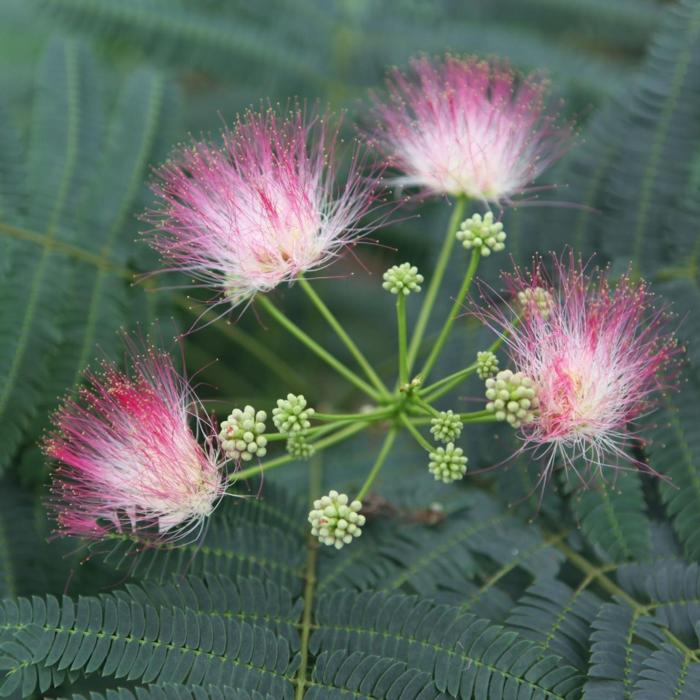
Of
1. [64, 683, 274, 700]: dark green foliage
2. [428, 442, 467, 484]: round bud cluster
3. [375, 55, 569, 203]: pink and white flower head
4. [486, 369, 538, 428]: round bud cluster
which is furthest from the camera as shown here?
[375, 55, 569, 203]: pink and white flower head

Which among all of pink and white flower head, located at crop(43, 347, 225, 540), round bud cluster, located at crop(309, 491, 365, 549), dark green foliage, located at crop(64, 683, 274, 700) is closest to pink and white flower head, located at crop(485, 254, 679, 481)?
round bud cluster, located at crop(309, 491, 365, 549)

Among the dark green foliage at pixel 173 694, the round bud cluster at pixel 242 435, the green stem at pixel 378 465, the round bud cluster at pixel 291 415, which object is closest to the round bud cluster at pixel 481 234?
the green stem at pixel 378 465

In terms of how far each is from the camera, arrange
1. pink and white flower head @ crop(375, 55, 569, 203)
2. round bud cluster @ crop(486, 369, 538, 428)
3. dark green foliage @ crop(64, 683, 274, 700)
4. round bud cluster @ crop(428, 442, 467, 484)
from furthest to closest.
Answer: pink and white flower head @ crop(375, 55, 569, 203), round bud cluster @ crop(428, 442, 467, 484), round bud cluster @ crop(486, 369, 538, 428), dark green foliage @ crop(64, 683, 274, 700)

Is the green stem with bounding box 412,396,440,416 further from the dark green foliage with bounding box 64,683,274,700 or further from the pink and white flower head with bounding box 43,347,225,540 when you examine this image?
the dark green foliage with bounding box 64,683,274,700

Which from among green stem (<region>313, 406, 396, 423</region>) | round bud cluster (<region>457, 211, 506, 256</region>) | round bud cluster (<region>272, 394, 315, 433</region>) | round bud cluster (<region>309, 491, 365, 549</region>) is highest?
round bud cluster (<region>457, 211, 506, 256</region>)

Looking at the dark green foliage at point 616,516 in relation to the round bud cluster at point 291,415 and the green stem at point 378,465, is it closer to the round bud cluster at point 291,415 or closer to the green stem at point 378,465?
the green stem at point 378,465

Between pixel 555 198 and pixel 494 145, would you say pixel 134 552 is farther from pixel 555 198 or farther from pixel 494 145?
pixel 555 198
